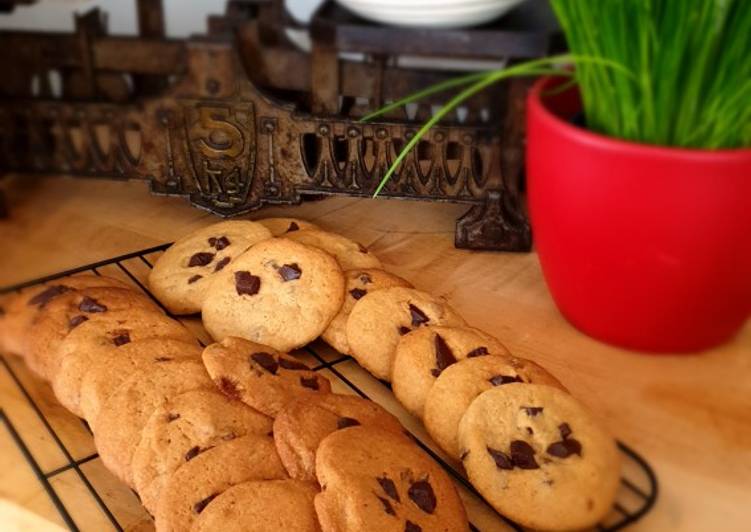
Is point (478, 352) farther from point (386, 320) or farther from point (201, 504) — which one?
point (201, 504)

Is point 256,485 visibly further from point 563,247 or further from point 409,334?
point 563,247

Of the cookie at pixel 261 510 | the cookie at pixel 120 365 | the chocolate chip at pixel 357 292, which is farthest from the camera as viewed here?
the chocolate chip at pixel 357 292

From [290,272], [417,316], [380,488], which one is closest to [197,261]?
[290,272]

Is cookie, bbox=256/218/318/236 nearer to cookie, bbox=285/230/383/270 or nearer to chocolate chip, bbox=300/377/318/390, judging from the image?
cookie, bbox=285/230/383/270

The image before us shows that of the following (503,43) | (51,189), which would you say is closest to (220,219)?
(51,189)

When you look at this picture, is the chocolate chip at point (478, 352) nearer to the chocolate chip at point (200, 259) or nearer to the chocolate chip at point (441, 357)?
the chocolate chip at point (441, 357)

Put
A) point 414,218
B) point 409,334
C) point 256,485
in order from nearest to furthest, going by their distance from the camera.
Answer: point 256,485, point 409,334, point 414,218

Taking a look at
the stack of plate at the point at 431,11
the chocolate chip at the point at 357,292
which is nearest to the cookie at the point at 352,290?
the chocolate chip at the point at 357,292
